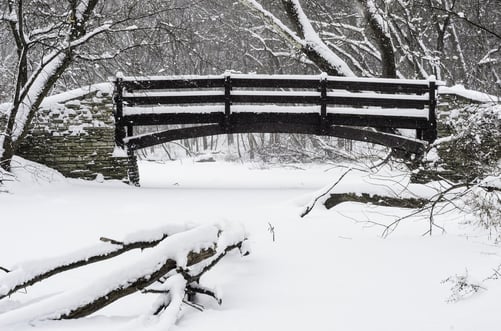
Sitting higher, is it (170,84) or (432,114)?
(170,84)

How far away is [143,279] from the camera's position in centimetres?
316

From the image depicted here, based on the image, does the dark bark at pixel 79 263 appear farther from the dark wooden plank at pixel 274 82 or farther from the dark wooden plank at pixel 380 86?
the dark wooden plank at pixel 380 86

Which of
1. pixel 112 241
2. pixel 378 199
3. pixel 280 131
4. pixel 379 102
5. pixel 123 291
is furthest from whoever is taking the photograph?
pixel 280 131

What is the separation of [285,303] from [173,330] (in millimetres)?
961

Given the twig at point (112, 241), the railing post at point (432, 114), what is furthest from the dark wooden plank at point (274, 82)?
the twig at point (112, 241)

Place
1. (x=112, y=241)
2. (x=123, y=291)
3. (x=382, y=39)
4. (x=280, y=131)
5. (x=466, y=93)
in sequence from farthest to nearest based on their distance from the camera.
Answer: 1. (x=382, y=39)
2. (x=280, y=131)
3. (x=466, y=93)
4. (x=112, y=241)
5. (x=123, y=291)

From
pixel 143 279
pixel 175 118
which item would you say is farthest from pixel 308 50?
pixel 143 279

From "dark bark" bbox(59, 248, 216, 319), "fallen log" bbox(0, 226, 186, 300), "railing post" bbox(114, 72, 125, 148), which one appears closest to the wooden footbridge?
"railing post" bbox(114, 72, 125, 148)

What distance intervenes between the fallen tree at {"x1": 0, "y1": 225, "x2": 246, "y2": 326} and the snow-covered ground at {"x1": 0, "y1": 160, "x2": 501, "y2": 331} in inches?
3.5

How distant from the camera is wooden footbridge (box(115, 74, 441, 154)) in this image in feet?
35.5

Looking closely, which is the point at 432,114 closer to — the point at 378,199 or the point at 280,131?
the point at 280,131

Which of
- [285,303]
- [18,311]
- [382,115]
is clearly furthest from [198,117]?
[18,311]

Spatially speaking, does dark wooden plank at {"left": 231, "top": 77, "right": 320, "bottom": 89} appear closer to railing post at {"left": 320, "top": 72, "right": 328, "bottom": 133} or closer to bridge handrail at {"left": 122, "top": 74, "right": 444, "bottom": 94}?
bridge handrail at {"left": 122, "top": 74, "right": 444, "bottom": 94}

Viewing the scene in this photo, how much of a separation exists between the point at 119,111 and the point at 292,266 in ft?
24.5
